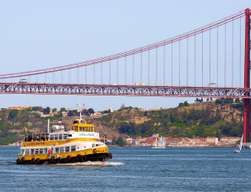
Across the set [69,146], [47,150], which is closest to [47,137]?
[47,150]

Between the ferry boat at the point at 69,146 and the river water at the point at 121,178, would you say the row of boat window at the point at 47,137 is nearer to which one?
the ferry boat at the point at 69,146

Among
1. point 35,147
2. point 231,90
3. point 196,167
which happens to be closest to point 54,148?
point 35,147

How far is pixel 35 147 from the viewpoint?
11838 cm

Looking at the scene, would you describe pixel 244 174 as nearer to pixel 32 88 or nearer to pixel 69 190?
pixel 69 190

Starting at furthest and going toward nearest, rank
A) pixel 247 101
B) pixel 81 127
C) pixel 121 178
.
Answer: pixel 247 101
pixel 81 127
pixel 121 178

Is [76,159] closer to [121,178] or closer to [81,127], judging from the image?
[81,127]

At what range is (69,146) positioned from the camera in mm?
112875

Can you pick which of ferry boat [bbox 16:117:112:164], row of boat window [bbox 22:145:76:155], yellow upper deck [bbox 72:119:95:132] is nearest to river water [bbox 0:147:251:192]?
ferry boat [bbox 16:117:112:164]

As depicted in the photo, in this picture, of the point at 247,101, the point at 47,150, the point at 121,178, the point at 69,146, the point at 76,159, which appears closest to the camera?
the point at 121,178

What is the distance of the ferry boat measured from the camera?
111300mm

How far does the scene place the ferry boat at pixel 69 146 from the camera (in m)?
111

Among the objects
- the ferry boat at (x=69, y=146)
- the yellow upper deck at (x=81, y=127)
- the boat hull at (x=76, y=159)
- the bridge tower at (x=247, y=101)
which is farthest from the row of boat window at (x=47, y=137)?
the bridge tower at (x=247, y=101)

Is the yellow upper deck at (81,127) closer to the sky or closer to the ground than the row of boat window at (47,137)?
closer to the sky

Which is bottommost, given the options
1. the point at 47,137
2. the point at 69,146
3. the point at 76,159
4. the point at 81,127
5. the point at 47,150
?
the point at 76,159
